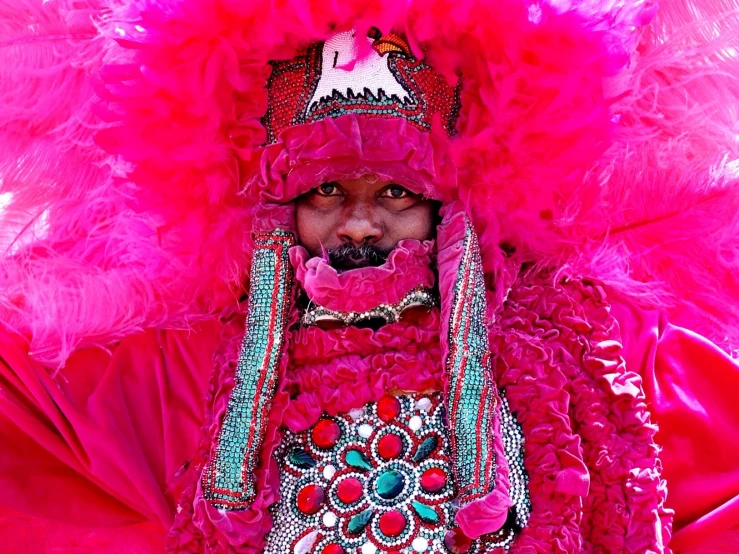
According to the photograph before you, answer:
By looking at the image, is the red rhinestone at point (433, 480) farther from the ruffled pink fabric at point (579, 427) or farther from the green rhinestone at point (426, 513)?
the ruffled pink fabric at point (579, 427)

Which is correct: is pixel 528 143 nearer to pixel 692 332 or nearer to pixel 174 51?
pixel 692 332

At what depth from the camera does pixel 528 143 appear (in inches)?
98.0

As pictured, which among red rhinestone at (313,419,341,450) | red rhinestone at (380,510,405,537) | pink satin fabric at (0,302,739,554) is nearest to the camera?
red rhinestone at (380,510,405,537)

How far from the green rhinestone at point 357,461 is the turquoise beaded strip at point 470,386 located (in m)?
0.19

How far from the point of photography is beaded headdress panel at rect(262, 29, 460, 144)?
2443 millimetres

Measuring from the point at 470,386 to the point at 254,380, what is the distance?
48 centimetres

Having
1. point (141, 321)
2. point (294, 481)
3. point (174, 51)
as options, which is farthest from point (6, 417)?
point (174, 51)

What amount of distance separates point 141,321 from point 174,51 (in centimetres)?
70

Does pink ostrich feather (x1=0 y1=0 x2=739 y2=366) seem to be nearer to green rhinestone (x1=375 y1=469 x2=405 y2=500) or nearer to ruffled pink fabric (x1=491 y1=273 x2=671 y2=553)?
ruffled pink fabric (x1=491 y1=273 x2=671 y2=553)

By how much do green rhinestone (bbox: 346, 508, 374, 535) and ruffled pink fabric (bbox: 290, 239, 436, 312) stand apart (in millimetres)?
451

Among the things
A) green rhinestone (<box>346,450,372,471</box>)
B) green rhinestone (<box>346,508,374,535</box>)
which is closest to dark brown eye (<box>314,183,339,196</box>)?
green rhinestone (<box>346,450,372,471</box>)

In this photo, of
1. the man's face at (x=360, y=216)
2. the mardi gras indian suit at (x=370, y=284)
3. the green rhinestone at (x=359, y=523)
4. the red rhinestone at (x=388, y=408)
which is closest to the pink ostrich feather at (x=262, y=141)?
the mardi gras indian suit at (x=370, y=284)

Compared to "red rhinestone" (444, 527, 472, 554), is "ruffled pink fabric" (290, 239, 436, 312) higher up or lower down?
higher up

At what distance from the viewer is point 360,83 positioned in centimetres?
245
